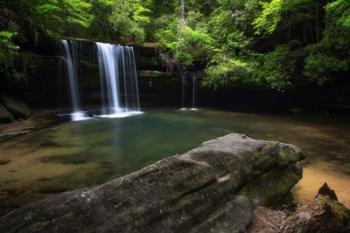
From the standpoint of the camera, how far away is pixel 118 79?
2058 cm

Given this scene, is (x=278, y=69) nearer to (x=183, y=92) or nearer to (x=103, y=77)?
(x=183, y=92)

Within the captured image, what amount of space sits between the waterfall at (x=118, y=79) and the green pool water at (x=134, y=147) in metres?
2.67

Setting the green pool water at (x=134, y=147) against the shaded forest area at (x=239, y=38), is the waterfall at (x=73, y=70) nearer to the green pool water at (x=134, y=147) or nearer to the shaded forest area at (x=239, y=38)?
the shaded forest area at (x=239, y=38)

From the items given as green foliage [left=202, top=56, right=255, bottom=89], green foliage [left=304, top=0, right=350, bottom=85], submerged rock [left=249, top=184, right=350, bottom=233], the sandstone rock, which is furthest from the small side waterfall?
submerged rock [left=249, top=184, right=350, bottom=233]

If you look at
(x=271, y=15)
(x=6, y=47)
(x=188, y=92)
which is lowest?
(x=188, y=92)

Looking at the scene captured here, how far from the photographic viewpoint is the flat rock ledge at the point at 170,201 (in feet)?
11.6

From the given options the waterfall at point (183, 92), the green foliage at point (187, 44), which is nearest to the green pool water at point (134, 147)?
the waterfall at point (183, 92)

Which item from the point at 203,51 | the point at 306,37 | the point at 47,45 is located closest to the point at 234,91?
the point at 203,51

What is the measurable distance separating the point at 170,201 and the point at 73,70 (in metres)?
15.8

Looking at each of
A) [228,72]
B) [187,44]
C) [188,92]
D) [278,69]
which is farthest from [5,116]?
[278,69]

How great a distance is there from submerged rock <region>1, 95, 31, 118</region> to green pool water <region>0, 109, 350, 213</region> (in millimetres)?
1859

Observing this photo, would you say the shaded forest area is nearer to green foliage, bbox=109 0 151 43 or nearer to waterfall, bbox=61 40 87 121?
green foliage, bbox=109 0 151 43

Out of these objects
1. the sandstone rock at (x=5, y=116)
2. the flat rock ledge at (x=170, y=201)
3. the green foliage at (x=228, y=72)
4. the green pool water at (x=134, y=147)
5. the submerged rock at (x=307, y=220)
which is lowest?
the green pool water at (x=134, y=147)

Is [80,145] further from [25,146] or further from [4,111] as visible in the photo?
[4,111]
